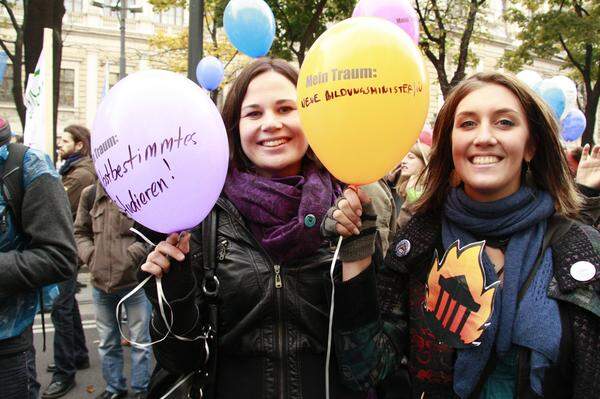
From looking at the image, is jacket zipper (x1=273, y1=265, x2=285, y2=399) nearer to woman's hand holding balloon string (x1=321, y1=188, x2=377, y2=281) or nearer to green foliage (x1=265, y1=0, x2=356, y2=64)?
woman's hand holding balloon string (x1=321, y1=188, x2=377, y2=281)

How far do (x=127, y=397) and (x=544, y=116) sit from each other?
12.2ft

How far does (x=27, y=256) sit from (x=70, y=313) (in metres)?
2.29

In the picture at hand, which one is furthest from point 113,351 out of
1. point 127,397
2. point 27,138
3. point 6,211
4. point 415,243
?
point 415,243

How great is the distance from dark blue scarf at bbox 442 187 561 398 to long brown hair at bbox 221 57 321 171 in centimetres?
60

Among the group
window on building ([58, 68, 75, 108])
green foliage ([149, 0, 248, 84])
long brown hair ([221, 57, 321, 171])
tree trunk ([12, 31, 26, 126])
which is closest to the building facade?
window on building ([58, 68, 75, 108])

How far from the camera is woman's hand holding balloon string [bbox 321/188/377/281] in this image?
1.43 metres

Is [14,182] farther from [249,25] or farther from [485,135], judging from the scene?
[249,25]

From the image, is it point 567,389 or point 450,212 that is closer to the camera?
point 567,389

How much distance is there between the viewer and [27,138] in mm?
4168

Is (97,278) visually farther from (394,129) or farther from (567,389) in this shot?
(567,389)

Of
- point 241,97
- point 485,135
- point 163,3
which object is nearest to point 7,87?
point 163,3

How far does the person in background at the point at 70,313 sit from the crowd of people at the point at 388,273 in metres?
2.37

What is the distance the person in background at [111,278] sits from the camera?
375 cm

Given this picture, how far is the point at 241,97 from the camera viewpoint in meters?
1.76
